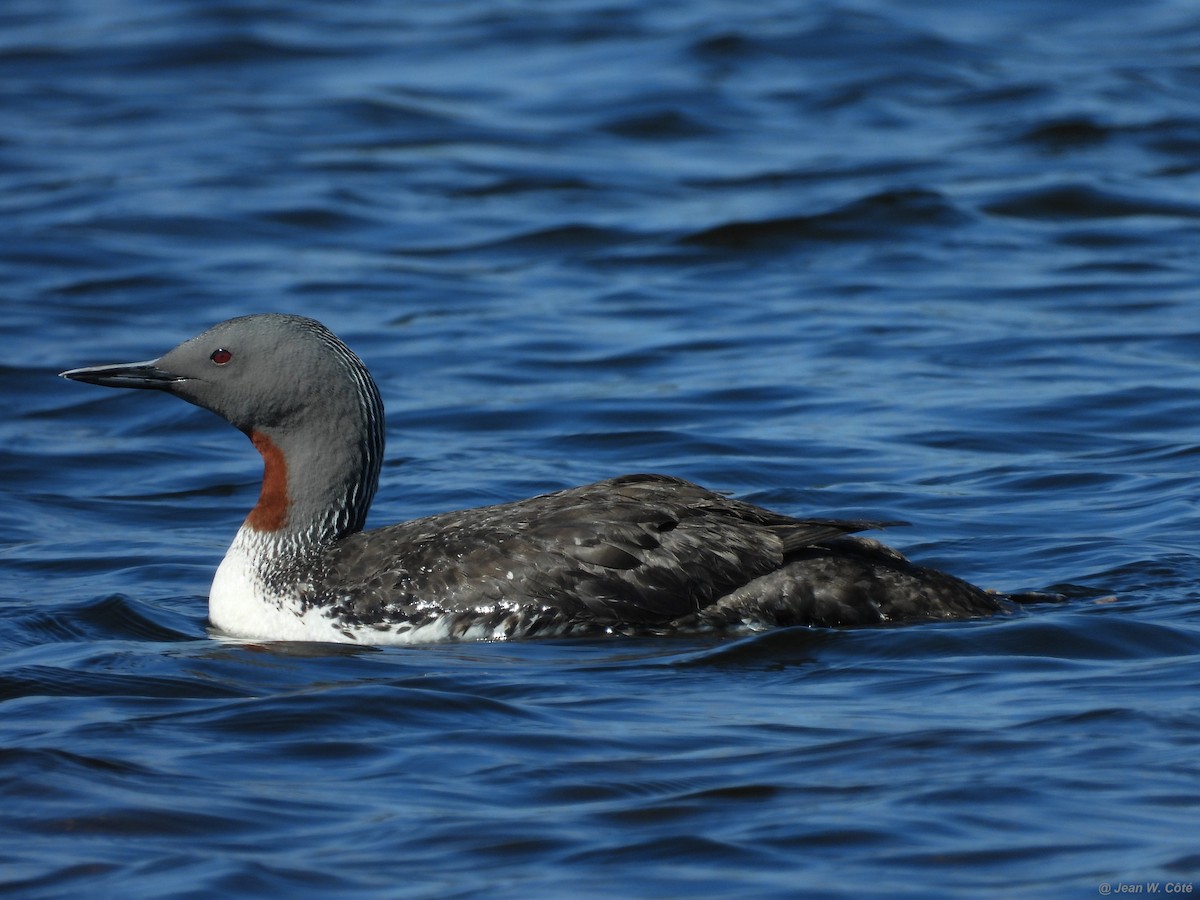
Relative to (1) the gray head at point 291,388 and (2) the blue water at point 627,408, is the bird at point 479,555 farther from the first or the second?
(2) the blue water at point 627,408

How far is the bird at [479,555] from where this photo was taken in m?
6.39

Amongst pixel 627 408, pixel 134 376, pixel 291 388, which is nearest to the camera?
pixel 291 388

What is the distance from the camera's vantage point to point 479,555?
21.2 ft

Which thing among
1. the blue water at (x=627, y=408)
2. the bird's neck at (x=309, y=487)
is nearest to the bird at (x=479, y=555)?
the bird's neck at (x=309, y=487)

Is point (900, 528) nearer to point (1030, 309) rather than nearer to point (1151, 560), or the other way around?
point (1151, 560)

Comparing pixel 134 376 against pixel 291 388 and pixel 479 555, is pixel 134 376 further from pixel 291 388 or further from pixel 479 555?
pixel 479 555

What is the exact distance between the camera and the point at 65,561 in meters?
7.88

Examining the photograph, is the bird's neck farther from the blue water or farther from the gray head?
the blue water

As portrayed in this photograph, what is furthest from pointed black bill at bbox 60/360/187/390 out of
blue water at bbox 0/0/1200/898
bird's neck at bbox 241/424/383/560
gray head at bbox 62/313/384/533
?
blue water at bbox 0/0/1200/898

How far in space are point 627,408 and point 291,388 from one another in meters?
3.80

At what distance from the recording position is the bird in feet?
21.0

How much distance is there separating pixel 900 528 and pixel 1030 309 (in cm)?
440

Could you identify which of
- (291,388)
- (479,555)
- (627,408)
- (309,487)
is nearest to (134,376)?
(291,388)

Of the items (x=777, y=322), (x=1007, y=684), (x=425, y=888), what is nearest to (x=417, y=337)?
(x=777, y=322)
